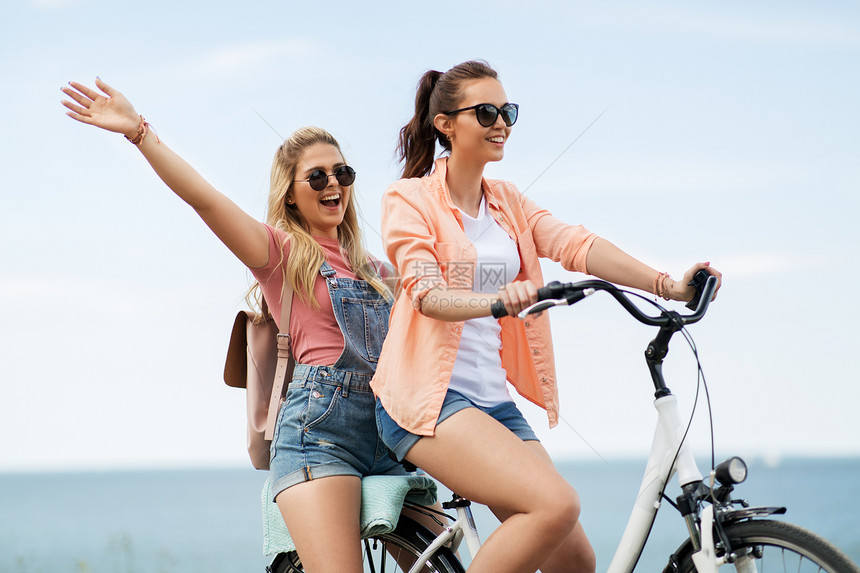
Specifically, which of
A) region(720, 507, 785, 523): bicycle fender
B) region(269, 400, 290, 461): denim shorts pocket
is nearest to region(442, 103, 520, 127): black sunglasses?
region(269, 400, 290, 461): denim shorts pocket

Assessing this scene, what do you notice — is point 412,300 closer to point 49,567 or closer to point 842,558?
point 842,558

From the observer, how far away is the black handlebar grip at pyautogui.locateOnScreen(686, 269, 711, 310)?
101 inches

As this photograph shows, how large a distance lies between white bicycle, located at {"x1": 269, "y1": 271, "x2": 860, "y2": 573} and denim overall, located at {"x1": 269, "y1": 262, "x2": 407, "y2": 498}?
86cm

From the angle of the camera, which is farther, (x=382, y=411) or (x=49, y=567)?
(x=49, y=567)

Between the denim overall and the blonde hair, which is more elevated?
the blonde hair

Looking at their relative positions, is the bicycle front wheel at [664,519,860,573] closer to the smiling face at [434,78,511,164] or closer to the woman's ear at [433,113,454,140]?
the smiling face at [434,78,511,164]

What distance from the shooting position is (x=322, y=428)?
288 centimetres

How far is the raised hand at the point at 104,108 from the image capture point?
2750mm

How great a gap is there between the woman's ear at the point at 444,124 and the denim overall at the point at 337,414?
2.18ft

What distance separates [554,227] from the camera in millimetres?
2930

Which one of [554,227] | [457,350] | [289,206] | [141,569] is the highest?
[289,206]

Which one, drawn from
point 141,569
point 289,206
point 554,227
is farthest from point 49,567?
point 554,227

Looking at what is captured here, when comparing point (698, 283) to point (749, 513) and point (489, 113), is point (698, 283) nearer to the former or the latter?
point (749, 513)

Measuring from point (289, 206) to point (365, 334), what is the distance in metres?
0.66
